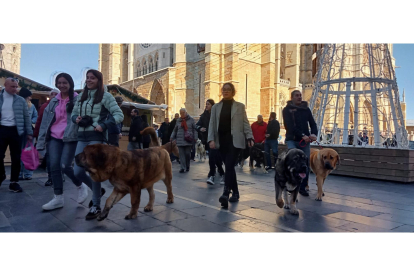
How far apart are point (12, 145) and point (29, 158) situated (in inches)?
18.1

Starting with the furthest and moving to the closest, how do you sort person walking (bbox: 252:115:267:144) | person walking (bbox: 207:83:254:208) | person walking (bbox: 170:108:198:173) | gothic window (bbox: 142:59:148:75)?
gothic window (bbox: 142:59:148:75) → person walking (bbox: 252:115:267:144) → person walking (bbox: 170:108:198:173) → person walking (bbox: 207:83:254:208)

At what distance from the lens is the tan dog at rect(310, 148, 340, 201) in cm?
517

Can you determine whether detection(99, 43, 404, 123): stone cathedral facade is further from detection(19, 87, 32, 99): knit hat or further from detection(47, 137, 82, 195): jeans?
detection(47, 137, 82, 195): jeans

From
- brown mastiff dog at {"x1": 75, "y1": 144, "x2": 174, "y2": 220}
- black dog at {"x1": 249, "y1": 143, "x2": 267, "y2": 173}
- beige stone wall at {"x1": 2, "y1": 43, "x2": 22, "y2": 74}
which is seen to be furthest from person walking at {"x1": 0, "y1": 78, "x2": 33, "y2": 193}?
beige stone wall at {"x1": 2, "y1": 43, "x2": 22, "y2": 74}

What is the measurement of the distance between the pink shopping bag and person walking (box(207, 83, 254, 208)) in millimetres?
3095

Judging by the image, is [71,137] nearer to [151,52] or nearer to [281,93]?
[281,93]

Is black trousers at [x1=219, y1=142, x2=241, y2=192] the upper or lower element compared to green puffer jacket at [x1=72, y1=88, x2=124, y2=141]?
lower

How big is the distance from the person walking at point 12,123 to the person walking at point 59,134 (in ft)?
4.36

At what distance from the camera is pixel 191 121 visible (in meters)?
8.61

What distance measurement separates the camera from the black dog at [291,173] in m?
4.03

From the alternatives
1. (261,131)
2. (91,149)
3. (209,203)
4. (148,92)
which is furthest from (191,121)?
(148,92)

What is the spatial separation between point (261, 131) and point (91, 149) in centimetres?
772

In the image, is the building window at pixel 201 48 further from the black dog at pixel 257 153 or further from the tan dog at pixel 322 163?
the tan dog at pixel 322 163

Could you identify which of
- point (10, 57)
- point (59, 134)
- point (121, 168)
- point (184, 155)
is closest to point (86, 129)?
point (59, 134)
